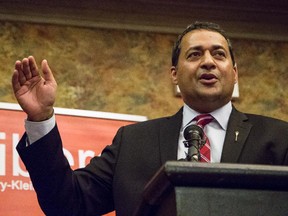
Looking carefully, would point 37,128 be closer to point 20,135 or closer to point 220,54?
point 220,54

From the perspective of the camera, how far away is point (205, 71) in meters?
1.90

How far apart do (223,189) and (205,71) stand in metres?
0.88

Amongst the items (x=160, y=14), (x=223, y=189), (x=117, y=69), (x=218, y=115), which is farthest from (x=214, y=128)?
(x=160, y=14)

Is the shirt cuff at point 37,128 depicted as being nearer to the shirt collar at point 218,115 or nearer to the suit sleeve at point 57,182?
the suit sleeve at point 57,182

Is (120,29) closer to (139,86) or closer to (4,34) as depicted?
(139,86)

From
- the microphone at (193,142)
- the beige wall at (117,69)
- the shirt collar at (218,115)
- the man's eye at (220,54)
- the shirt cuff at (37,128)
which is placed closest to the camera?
the microphone at (193,142)

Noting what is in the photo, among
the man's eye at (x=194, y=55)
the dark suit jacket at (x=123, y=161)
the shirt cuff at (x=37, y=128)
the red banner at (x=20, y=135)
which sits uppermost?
the man's eye at (x=194, y=55)

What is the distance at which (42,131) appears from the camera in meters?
1.67

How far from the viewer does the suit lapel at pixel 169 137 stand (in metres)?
1.73

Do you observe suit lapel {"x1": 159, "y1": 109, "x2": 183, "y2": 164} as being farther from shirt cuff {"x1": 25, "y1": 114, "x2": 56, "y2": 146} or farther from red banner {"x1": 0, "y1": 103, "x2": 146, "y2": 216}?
red banner {"x1": 0, "y1": 103, "x2": 146, "y2": 216}

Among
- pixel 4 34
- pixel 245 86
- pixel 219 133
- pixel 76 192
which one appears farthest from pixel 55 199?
pixel 245 86

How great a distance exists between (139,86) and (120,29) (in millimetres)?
267

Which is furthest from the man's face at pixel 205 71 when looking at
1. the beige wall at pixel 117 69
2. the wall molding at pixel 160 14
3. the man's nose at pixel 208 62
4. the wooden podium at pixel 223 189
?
the wall molding at pixel 160 14

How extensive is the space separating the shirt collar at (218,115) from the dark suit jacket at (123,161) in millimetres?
22
